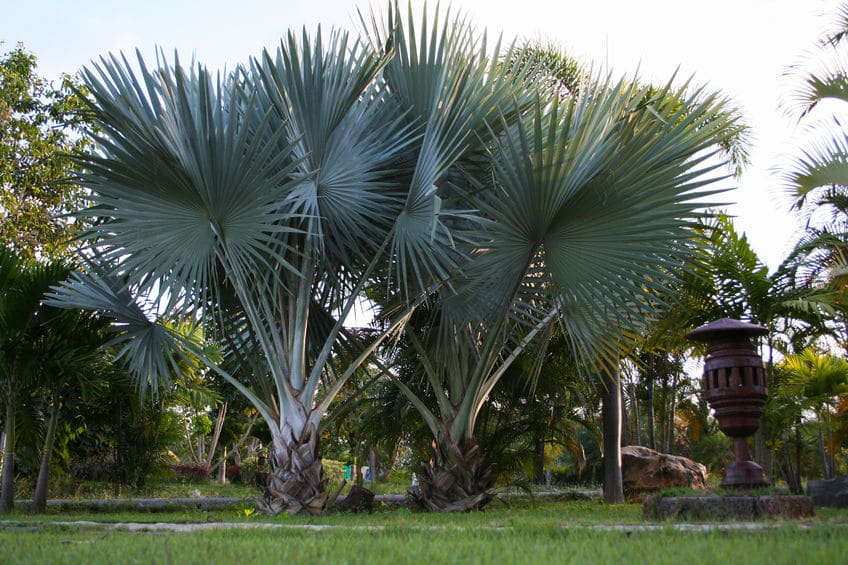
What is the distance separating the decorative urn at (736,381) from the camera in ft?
22.9

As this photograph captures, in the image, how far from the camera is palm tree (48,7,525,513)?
7.42 metres

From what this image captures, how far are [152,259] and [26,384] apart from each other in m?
4.17

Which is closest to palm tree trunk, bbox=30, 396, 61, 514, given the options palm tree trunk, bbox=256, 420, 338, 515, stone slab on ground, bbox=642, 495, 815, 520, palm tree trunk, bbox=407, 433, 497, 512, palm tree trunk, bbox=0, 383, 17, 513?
palm tree trunk, bbox=0, 383, 17, 513

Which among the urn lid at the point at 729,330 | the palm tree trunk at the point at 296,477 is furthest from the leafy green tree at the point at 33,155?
the urn lid at the point at 729,330

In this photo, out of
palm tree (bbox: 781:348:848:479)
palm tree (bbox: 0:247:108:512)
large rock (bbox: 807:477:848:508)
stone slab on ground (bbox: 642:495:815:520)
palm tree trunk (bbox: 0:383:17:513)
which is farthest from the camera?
palm tree (bbox: 781:348:848:479)

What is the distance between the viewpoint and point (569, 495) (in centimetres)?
1391

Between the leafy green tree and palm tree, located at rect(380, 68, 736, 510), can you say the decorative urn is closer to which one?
palm tree, located at rect(380, 68, 736, 510)

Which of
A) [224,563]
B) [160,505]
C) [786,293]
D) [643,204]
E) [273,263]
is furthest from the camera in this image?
[160,505]

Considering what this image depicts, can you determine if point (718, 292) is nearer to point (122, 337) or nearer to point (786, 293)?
point (786, 293)

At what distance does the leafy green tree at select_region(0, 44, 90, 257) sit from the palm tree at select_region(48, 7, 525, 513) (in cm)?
542

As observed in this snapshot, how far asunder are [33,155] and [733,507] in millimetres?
13331

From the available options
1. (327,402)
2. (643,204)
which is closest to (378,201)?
(327,402)

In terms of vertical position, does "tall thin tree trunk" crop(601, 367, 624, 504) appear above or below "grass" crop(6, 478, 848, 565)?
above

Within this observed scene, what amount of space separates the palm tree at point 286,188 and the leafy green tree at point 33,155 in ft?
17.8
